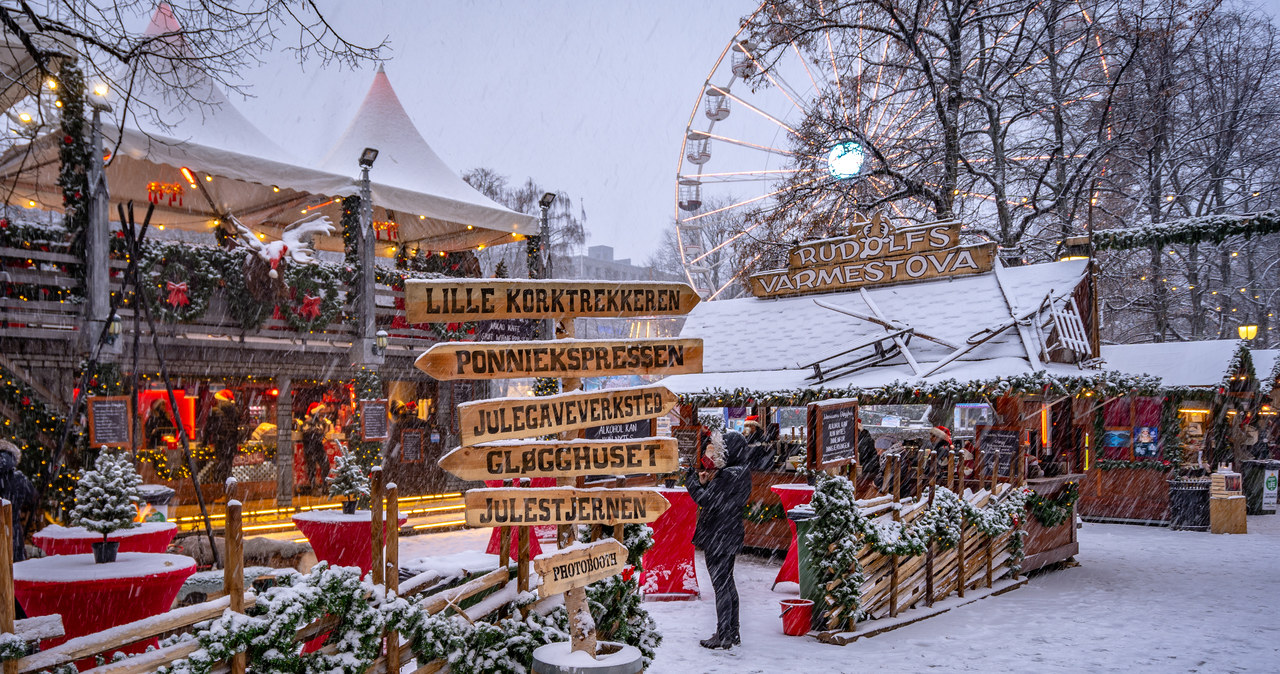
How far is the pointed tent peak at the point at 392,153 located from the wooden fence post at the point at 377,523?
12.0 metres

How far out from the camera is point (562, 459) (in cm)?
459

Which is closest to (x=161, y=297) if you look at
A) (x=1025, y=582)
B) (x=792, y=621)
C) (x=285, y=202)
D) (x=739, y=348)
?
(x=285, y=202)

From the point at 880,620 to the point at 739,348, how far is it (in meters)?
5.85

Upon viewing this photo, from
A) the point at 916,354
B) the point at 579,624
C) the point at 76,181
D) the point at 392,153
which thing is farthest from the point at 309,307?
the point at 579,624

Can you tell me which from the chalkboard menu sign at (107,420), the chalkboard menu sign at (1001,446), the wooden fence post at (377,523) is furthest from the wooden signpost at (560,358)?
the chalkboard menu sign at (1001,446)

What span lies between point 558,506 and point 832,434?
3.68 metres

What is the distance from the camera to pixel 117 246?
36.9 feet

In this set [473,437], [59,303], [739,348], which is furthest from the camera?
[739,348]

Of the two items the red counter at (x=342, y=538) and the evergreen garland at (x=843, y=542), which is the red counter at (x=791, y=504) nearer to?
the evergreen garland at (x=843, y=542)

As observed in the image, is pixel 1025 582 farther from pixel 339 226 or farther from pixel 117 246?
pixel 339 226

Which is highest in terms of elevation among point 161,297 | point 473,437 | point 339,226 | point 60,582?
point 339,226

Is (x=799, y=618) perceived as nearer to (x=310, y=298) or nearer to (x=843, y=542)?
(x=843, y=542)

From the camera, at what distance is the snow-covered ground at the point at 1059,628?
21.9 feet

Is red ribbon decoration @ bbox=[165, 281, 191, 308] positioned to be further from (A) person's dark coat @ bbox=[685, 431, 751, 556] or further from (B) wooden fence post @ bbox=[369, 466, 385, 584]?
(B) wooden fence post @ bbox=[369, 466, 385, 584]
